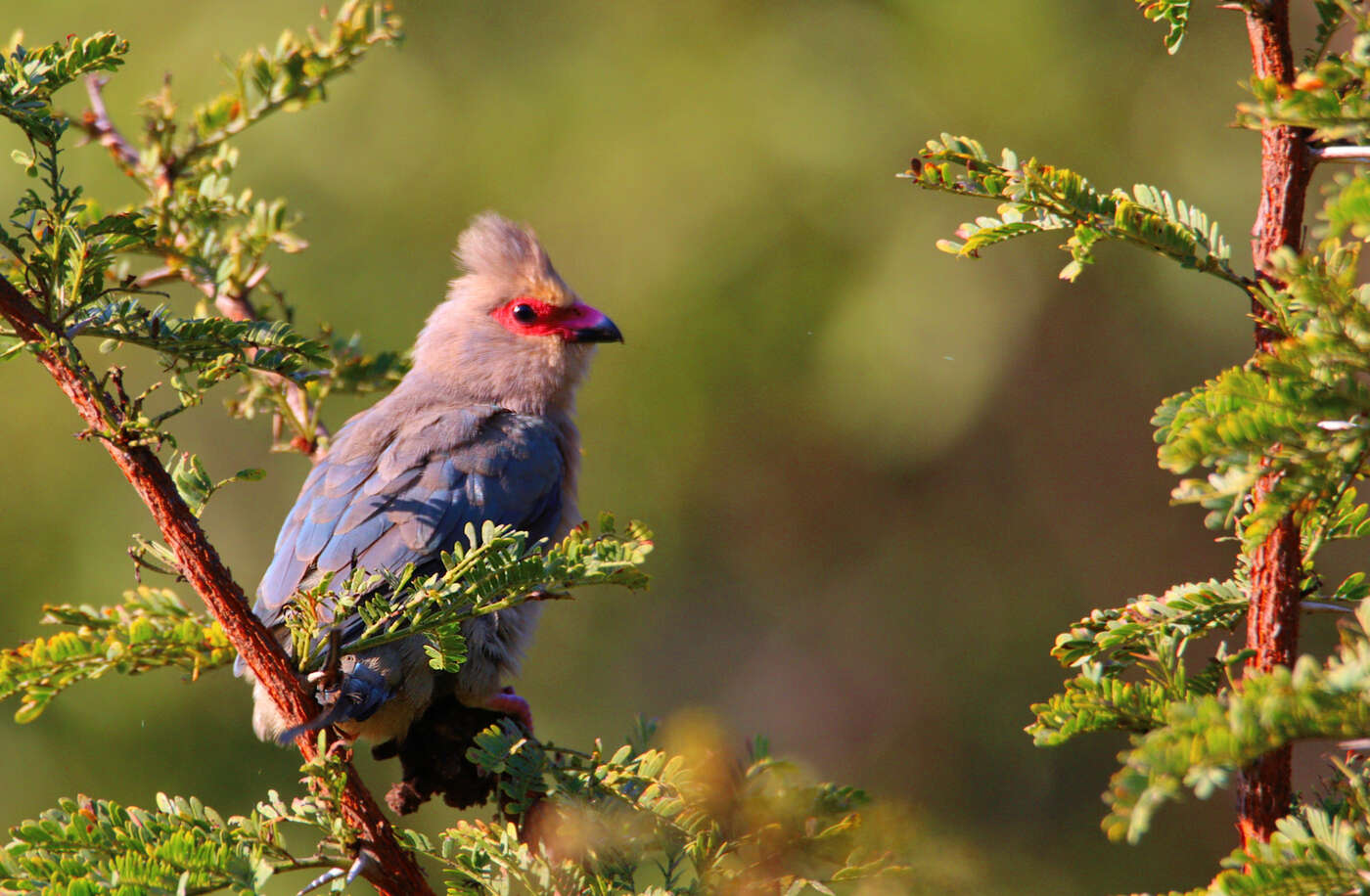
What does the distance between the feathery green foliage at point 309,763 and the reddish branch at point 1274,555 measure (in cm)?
78

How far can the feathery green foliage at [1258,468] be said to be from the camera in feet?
4.52

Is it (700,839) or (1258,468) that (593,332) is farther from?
(1258,468)

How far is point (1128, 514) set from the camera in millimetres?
8469

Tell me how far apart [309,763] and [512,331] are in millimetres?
2886

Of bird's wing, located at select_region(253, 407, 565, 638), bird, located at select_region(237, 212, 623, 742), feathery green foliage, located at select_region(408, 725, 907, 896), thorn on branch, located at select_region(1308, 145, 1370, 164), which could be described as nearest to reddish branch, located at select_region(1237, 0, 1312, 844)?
thorn on branch, located at select_region(1308, 145, 1370, 164)

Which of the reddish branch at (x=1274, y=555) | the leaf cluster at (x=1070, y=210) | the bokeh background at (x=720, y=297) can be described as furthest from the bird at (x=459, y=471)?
the bokeh background at (x=720, y=297)

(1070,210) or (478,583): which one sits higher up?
(1070,210)

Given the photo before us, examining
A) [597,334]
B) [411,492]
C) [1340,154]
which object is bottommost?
[1340,154]

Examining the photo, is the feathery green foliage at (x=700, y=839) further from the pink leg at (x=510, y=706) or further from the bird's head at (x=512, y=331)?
the bird's head at (x=512, y=331)

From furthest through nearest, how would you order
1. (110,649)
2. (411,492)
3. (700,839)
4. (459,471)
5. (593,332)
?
(593,332), (459,471), (411,492), (110,649), (700,839)

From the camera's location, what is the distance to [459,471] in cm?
415

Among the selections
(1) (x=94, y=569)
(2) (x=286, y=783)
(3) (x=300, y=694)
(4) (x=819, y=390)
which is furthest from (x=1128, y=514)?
(3) (x=300, y=694)

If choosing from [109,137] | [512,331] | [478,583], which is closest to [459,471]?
[512,331]

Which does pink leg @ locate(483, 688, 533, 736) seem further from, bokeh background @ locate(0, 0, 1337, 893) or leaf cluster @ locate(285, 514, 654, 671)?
bokeh background @ locate(0, 0, 1337, 893)
